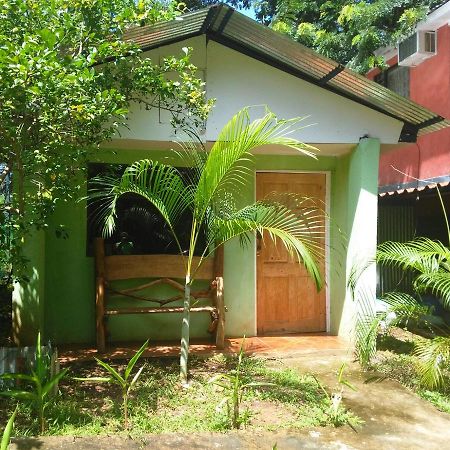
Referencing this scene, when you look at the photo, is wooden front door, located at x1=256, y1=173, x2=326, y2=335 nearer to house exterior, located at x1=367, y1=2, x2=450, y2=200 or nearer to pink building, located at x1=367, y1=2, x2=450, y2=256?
house exterior, located at x1=367, y1=2, x2=450, y2=200

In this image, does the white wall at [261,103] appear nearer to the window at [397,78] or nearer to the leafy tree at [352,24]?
the leafy tree at [352,24]

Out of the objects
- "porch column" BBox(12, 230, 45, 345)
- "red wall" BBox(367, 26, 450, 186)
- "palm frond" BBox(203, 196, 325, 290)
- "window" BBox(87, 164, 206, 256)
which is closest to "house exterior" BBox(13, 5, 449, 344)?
"porch column" BBox(12, 230, 45, 345)

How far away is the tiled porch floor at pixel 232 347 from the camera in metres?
5.38

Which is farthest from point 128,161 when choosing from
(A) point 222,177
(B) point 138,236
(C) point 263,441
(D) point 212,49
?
(C) point 263,441

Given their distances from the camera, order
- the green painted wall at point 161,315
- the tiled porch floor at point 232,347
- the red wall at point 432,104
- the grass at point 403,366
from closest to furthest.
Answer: the grass at point 403,366 < the tiled porch floor at point 232,347 < the green painted wall at point 161,315 < the red wall at point 432,104

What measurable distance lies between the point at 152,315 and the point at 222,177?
8.66ft

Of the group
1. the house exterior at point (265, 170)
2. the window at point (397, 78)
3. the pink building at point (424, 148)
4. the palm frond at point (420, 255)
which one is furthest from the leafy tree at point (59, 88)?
the window at point (397, 78)

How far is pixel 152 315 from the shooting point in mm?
6066

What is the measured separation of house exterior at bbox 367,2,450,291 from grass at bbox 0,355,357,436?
4426 millimetres

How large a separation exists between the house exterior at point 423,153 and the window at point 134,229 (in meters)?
3.81

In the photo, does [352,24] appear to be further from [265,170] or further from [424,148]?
[265,170]

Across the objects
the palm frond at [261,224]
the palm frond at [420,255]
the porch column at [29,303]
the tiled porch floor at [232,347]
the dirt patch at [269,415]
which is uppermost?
the palm frond at [261,224]

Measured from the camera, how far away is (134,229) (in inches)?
241

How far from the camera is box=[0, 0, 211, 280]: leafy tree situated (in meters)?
3.41
